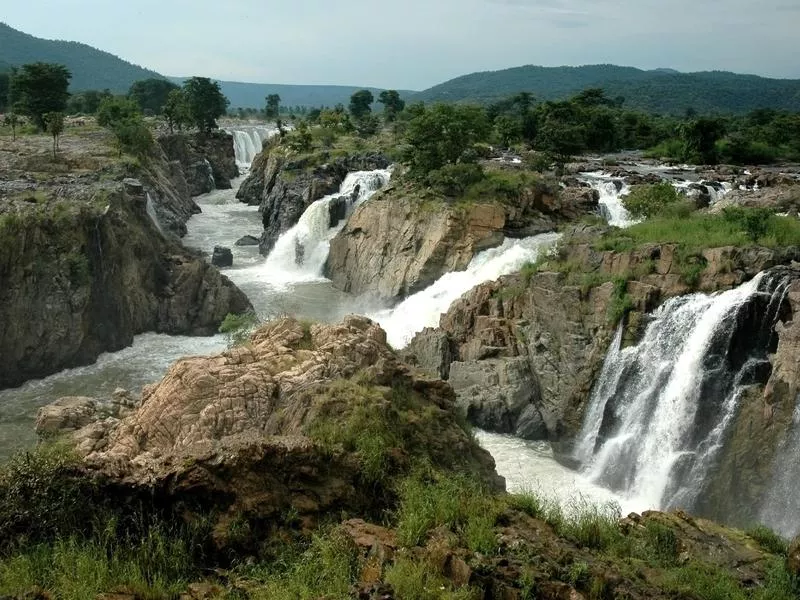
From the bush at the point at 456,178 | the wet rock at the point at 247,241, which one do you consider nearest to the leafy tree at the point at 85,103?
the wet rock at the point at 247,241

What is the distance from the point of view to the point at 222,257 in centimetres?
3884

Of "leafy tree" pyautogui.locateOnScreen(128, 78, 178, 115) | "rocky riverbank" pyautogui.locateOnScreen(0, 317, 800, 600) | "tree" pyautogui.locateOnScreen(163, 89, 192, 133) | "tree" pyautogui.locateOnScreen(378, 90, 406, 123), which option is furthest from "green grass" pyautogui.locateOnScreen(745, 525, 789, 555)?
"leafy tree" pyautogui.locateOnScreen(128, 78, 178, 115)

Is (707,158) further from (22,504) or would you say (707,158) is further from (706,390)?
(22,504)

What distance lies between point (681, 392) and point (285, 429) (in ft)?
38.2

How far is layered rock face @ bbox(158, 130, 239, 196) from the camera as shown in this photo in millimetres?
58500

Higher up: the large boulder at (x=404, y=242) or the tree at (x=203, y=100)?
the tree at (x=203, y=100)

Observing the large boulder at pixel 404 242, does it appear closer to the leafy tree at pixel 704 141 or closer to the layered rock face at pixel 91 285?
the layered rock face at pixel 91 285

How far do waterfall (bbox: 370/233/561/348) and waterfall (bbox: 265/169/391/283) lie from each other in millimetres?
9137

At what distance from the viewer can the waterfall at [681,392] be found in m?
16.8

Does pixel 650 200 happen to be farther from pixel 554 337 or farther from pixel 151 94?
pixel 151 94

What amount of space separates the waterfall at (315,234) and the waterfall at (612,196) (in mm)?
11769

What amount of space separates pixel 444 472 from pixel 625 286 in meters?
12.5

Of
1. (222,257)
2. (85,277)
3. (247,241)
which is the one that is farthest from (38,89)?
(85,277)

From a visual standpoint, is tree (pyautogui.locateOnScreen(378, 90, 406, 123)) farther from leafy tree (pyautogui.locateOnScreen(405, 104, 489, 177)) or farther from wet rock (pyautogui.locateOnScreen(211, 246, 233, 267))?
leafy tree (pyautogui.locateOnScreen(405, 104, 489, 177))
